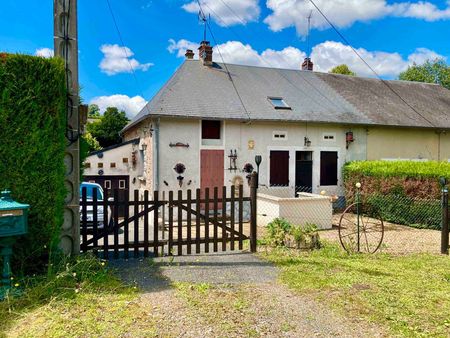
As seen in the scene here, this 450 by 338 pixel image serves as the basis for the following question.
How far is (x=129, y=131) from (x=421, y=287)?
1474cm

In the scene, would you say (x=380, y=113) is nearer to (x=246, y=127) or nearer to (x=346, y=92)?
(x=346, y=92)

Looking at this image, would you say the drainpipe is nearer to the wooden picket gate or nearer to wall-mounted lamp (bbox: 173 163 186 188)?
wall-mounted lamp (bbox: 173 163 186 188)

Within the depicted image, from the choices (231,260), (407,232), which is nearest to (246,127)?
(407,232)

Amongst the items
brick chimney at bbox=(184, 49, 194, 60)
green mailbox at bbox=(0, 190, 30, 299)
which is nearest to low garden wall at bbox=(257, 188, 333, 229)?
green mailbox at bbox=(0, 190, 30, 299)

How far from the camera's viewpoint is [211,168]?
1255 cm

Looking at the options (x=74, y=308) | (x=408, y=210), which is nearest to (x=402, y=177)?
(x=408, y=210)

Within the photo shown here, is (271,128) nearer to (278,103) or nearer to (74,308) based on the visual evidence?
(278,103)

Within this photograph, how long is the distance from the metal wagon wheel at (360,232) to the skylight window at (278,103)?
495 cm

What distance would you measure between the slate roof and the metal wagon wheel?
3993 mm

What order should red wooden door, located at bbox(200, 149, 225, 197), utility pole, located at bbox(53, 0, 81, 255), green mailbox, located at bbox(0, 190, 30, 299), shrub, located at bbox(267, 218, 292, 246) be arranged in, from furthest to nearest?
red wooden door, located at bbox(200, 149, 225, 197)
shrub, located at bbox(267, 218, 292, 246)
utility pole, located at bbox(53, 0, 81, 255)
green mailbox, located at bbox(0, 190, 30, 299)

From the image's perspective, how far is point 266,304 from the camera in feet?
13.5

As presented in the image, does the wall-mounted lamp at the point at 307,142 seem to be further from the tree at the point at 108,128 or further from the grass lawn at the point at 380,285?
the tree at the point at 108,128

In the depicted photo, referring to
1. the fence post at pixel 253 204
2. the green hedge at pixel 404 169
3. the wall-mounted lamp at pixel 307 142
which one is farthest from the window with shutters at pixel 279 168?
the fence post at pixel 253 204

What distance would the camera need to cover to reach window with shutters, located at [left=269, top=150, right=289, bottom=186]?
44.0 ft
